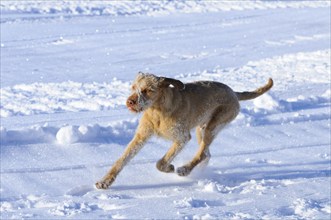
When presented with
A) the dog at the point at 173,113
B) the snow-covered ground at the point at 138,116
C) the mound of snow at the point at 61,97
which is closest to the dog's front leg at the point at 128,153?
the dog at the point at 173,113

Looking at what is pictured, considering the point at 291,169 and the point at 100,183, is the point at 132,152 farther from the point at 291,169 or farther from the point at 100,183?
the point at 291,169

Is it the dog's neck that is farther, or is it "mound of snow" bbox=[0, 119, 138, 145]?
"mound of snow" bbox=[0, 119, 138, 145]

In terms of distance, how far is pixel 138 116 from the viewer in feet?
23.7

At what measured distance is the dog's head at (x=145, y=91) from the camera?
480 cm

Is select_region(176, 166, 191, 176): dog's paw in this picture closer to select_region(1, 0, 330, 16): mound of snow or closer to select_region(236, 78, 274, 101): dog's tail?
select_region(236, 78, 274, 101): dog's tail

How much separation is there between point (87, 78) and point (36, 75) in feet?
2.78

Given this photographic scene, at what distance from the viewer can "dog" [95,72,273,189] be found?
195 inches

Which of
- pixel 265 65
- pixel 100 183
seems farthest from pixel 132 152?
pixel 265 65

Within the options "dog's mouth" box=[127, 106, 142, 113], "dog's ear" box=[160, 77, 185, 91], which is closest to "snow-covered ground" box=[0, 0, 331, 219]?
"dog's mouth" box=[127, 106, 142, 113]

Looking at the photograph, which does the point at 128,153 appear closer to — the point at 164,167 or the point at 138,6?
the point at 164,167

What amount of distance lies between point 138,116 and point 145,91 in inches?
92.7

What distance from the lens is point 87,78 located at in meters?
10.2

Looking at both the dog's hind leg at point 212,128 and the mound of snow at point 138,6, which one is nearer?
the dog's hind leg at point 212,128

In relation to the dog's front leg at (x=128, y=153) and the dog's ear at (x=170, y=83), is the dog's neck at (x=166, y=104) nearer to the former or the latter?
the dog's ear at (x=170, y=83)
